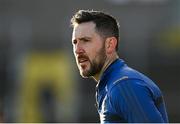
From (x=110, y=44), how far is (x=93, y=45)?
103 millimetres

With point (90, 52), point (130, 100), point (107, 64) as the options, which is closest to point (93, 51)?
point (90, 52)

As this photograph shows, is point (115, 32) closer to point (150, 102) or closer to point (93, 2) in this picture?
point (150, 102)

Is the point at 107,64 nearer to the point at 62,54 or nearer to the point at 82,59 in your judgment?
the point at 82,59

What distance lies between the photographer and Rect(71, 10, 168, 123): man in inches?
178

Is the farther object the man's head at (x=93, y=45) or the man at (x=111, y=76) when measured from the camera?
the man's head at (x=93, y=45)

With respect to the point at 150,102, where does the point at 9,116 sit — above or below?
below

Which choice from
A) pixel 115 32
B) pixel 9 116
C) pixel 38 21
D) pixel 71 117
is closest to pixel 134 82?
pixel 115 32

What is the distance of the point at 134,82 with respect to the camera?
180 inches

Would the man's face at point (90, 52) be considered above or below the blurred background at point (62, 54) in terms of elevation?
above

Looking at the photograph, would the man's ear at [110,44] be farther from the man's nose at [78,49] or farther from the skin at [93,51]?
the man's nose at [78,49]

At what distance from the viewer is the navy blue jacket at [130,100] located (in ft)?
14.8

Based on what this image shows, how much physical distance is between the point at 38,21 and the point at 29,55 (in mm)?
3210

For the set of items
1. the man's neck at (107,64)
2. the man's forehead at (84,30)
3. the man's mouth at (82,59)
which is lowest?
the man's neck at (107,64)

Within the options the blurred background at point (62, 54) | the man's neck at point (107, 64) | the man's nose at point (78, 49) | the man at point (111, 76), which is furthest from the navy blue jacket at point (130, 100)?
the blurred background at point (62, 54)
